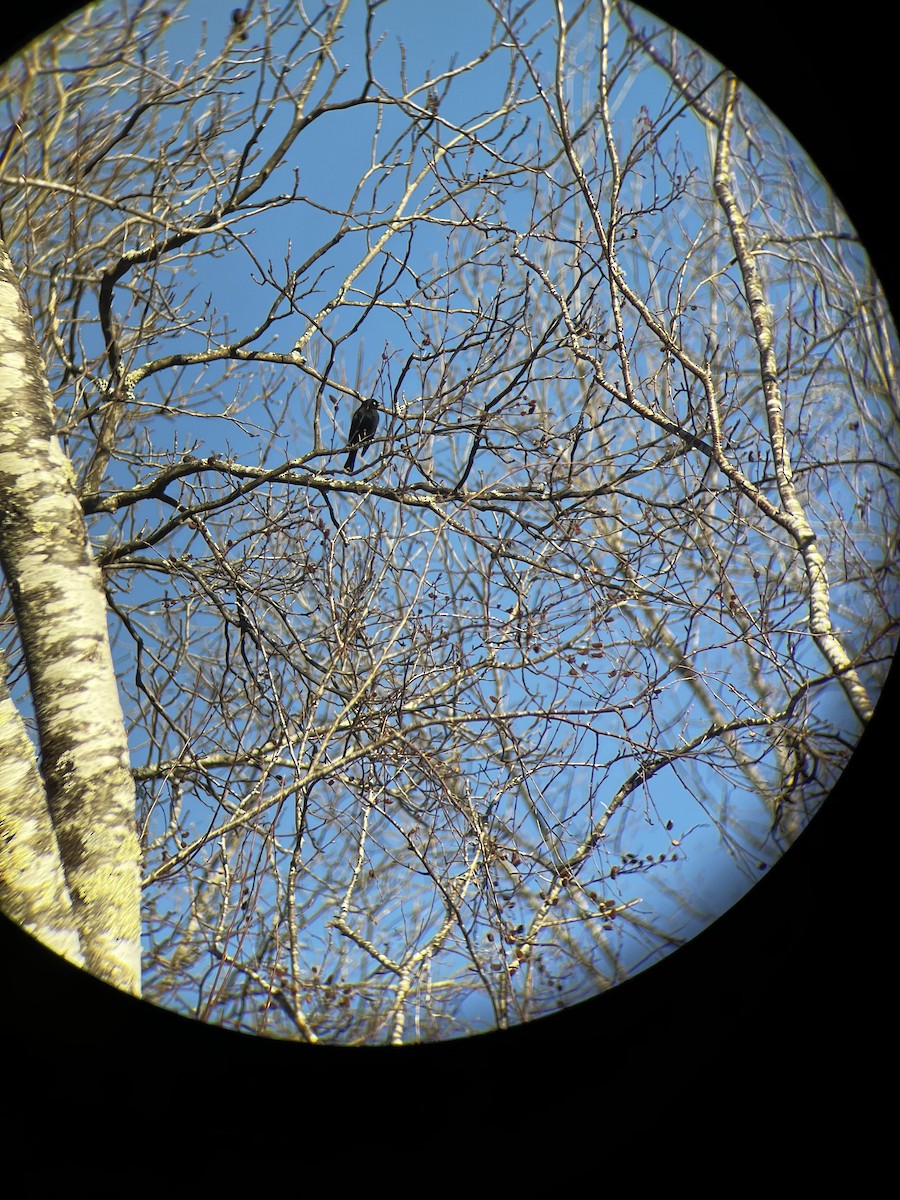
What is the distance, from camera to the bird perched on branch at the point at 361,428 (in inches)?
84.0

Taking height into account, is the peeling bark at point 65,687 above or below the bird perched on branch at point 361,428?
below

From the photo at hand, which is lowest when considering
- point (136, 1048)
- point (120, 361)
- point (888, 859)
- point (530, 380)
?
point (888, 859)

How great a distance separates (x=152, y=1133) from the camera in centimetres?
117

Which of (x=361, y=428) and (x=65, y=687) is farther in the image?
(x=361, y=428)

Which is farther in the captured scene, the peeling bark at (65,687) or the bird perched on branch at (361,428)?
the bird perched on branch at (361,428)

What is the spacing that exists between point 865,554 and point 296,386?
59.0 inches

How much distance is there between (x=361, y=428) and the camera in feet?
7.13

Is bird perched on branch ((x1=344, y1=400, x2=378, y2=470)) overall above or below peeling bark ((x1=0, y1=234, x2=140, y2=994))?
above

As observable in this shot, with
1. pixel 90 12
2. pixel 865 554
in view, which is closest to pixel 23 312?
pixel 90 12

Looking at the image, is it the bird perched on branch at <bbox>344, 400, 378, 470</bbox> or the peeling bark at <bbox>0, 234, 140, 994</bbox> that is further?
the bird perched on branch at <bbox>344, 400, 378, 470</bbox>

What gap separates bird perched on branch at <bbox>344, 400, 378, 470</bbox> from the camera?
213 cm

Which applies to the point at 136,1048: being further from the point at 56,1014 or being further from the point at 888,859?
the point at 888,859

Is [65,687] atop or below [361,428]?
below

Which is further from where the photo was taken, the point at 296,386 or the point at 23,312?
the point at 296,386
